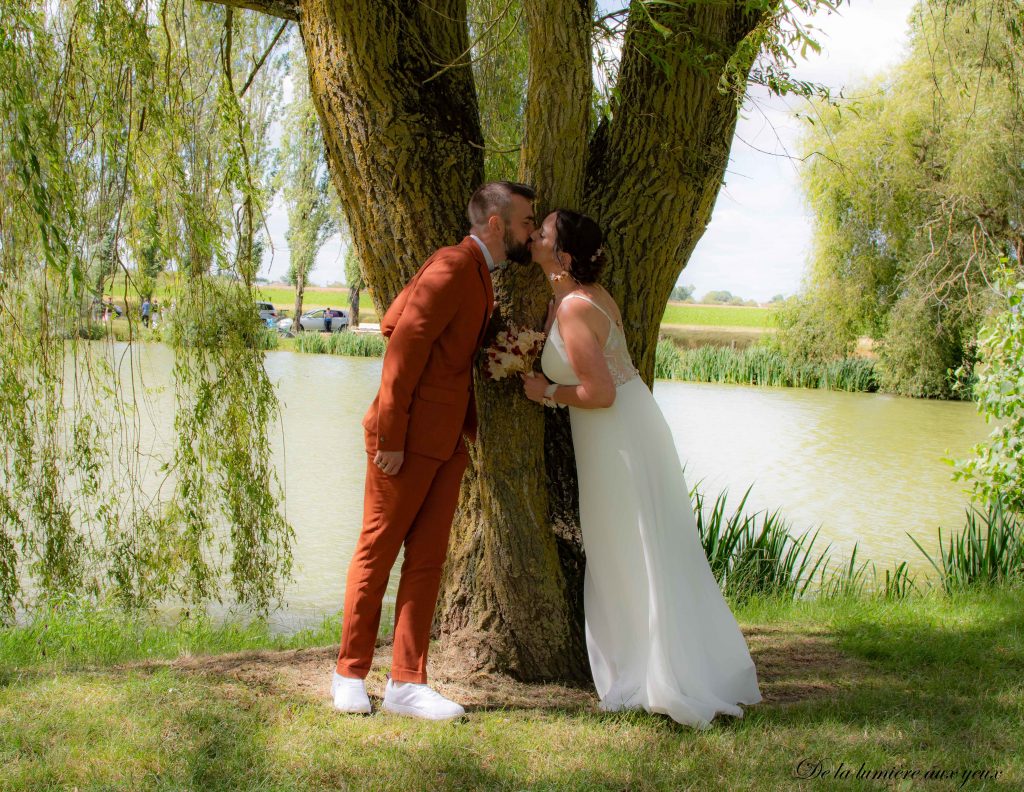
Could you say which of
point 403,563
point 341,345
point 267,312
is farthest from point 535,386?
point 267,312

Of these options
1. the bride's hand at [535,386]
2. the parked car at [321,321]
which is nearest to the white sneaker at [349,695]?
the bride's hand at [535,386]

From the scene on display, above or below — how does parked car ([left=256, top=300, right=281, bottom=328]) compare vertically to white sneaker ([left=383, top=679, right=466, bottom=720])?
above

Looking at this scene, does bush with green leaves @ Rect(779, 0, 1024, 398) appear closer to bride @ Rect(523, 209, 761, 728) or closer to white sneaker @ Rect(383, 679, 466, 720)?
bride @ Rect(523, 209, 761, 728)

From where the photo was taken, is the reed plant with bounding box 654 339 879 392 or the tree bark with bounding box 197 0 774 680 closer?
the tree bark with bounding box 197 0 774 680

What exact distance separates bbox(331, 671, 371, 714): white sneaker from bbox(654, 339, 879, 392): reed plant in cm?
1791

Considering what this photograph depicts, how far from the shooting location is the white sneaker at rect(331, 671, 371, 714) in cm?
308

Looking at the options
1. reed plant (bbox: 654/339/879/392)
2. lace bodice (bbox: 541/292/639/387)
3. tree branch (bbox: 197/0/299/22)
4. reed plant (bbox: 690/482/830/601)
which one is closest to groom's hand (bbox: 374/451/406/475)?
lace bodice (bbox: 541/292/639/387)

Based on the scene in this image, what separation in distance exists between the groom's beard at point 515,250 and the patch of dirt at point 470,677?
61.5 inches

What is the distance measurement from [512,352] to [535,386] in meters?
0.15

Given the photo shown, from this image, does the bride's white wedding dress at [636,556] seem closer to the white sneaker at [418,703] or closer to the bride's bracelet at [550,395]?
the bride's bracelet at [550,395]

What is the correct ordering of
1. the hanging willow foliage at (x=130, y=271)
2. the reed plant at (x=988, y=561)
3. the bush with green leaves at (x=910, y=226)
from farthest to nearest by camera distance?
the bush with green leaves at (x=910, y=226)
the reed plant at (x=988, y=561)
the hanging willow foliage at (x=130, y=271)

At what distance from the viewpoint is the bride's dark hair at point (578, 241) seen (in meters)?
3.24

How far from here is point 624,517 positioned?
338 cm

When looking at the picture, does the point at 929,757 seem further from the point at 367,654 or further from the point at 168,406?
the point at 168,406
